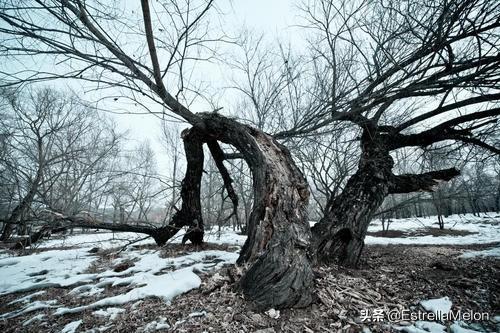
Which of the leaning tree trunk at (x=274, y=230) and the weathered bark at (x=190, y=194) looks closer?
the leaning tree trunk at (x=274, y=230)

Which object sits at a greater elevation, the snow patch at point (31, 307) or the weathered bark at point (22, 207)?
the weathered bark at point (22, 207)

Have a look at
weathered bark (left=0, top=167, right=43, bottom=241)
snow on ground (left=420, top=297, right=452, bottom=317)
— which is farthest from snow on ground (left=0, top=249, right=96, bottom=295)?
snow on ground (left=420, top=297, right=452, bottom=317)

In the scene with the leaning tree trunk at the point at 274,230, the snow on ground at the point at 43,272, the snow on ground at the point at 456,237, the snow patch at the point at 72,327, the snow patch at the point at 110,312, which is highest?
the leaning tree trunk at the point at 274,230

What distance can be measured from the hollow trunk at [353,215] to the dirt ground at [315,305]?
311mm

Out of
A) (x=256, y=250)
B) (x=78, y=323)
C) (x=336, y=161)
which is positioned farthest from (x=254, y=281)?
(x=336, y=161)

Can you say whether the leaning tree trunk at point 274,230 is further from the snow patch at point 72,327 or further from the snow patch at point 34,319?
the snow patch at point 34,319

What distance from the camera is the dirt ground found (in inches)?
63.6

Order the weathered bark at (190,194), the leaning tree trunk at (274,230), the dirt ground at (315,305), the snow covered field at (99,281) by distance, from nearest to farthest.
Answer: the dirt ground at (315,305) < the leaning tree trunk at (274,230) < the snow covered field at (99,281) < the weathered bark at (190,194)

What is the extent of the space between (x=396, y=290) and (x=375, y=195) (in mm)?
1345

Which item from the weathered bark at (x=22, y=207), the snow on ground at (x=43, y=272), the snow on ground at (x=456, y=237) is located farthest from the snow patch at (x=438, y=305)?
the weathered bark at (x=22, y=207)

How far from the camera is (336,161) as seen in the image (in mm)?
6195

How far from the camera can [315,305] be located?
1838 mm

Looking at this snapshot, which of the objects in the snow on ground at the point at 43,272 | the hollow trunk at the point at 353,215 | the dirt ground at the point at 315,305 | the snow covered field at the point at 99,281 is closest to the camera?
the dirt ground at the point at 315,305

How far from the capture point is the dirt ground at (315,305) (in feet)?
5.30
